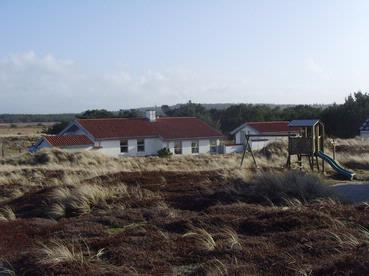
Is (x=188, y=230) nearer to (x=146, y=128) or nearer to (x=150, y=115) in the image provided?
(x=146, y=128)

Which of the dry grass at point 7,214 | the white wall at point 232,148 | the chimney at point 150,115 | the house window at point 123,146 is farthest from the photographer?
the chimney at point 150,115

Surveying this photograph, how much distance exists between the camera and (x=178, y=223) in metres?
10.4

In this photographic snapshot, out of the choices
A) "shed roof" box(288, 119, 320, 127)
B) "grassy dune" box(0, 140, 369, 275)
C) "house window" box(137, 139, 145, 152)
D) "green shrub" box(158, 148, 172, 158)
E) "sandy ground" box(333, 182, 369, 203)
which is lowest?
"green shrub" box(158, 148, 172, 158)

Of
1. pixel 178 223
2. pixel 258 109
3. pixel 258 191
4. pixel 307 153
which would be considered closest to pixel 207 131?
pixel 258 109

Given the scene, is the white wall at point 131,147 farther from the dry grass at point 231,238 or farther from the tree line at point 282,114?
the dry grass at point 231,238

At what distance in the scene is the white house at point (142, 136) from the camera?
5828cm

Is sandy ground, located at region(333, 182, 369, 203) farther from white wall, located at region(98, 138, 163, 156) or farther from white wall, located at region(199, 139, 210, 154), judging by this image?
white wall, located at region(199, 139, 210, 154)

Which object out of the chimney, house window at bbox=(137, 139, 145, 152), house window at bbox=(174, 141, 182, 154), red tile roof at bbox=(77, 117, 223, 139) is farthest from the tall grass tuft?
the chimney

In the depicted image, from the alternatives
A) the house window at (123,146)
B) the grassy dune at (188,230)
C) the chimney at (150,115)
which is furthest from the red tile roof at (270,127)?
the grassy dune at (188,230)

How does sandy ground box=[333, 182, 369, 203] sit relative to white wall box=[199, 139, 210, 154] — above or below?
above

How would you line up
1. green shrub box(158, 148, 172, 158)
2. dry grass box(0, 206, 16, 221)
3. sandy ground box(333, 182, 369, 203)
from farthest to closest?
green shrub box(158, 148, 172, 158)
sandy ground box(333, 182, 369, 203)
dry grass box(0, 206, 16, 221)

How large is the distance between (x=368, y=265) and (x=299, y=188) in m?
7.93

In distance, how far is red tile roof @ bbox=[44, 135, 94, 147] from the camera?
173 ft

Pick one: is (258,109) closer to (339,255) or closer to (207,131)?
(207,131)
